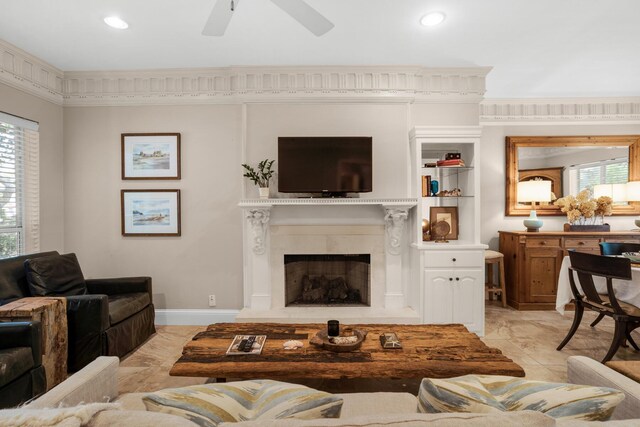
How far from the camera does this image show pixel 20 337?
1928mm

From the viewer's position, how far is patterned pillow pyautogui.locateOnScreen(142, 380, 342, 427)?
82 cm

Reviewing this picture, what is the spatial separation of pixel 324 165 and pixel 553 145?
11.2 feet

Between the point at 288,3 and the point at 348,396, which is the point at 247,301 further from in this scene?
the point at 288,3

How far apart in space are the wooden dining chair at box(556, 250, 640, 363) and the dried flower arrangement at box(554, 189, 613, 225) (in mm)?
1656

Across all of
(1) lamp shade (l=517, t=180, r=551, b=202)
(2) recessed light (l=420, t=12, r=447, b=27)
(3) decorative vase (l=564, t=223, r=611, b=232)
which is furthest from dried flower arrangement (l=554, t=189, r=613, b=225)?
(2) recessed light (l=420, t=12, r=447, b=27)

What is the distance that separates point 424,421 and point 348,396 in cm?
83

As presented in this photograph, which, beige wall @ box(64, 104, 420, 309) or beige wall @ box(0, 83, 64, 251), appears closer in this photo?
Answer: beige wall @ box(0, 83, 64, 251)

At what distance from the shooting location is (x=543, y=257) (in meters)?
4.11

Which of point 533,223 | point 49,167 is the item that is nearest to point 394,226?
point 533,223

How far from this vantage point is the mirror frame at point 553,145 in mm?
4516

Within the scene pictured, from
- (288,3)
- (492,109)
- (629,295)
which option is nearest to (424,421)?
(288,3)

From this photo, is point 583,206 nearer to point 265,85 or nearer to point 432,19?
point 432,19

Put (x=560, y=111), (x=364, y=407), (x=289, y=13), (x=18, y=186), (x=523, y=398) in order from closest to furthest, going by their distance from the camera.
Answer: (x=523, y=398) < (x=364, y=407) < (x=289, y=13) < (x=18, y=186) < (x=560, y=111)

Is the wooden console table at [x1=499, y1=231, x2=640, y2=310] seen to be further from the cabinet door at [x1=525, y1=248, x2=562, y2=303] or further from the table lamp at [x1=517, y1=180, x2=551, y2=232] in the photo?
the table lamp at [x1=517, y1=180, x2=551, y2=232]
